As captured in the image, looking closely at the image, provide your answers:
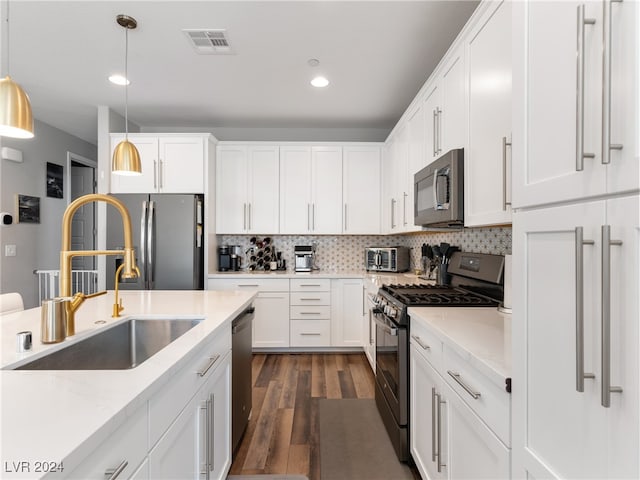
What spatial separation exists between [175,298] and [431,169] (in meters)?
1.79

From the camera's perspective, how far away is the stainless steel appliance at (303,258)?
4207 millimetres

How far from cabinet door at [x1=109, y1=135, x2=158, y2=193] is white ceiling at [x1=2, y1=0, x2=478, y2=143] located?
0.36m

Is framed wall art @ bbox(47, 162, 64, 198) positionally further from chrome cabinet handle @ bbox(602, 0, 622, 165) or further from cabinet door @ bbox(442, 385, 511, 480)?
chrome cabinet handle @ bbox(602, 0, 622, 165)

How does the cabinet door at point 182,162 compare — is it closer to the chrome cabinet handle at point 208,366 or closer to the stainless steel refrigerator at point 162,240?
the stainless steel refrigerator at point 162,240

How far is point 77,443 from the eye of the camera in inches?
24.2

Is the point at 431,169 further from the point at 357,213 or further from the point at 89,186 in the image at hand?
the point at 89,186

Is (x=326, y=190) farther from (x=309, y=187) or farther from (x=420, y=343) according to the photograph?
(x=420, y=343)

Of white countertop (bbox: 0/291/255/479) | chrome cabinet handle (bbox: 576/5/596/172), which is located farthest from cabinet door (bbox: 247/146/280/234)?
chrome cabinet handle (bbox: 576/5/596/172)

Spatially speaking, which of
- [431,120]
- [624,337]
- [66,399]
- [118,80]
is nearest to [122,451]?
[66,399]

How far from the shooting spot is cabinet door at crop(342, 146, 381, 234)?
165 inches

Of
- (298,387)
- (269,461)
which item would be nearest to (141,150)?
(298,387)

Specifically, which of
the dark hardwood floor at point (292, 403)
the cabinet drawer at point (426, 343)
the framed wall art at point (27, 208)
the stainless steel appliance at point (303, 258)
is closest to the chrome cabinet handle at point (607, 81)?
the cabinet drawer at point (426, 343)

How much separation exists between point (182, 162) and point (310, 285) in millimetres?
1946

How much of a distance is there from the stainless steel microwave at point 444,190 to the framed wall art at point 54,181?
4706 millimetres
